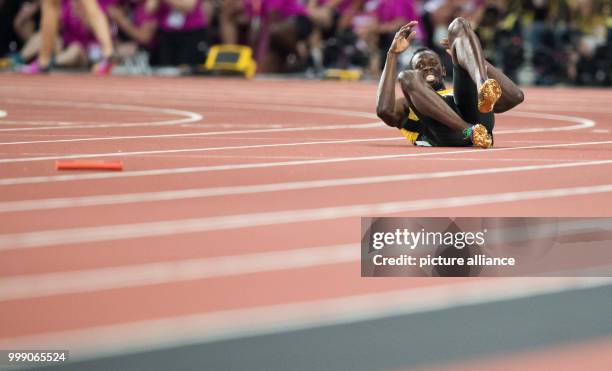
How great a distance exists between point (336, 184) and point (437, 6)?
37.7 feet

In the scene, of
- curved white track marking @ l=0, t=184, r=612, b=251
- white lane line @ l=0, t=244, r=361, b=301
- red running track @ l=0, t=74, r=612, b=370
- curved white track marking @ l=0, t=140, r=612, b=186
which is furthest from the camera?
curved white track marking @ l=0, t=140, r=612, b=186

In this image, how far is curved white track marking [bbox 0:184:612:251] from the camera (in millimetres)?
4465

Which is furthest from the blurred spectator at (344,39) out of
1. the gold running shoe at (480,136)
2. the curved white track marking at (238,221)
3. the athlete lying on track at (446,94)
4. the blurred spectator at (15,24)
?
the curved white track marking at (238,221)

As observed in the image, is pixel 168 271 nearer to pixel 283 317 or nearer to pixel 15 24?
pixel 283 317

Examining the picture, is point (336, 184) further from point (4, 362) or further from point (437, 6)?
point (437, 6)

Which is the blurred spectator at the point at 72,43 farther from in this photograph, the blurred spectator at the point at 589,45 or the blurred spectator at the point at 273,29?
the blurred spectator at the point at 589,45

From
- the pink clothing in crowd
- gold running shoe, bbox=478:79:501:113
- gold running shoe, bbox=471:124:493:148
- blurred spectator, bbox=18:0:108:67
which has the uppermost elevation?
gold running shoe, bbox=478:79:501:113

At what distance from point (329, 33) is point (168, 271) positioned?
1428cm


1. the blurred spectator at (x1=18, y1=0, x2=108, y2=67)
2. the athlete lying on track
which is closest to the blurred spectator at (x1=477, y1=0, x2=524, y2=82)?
the blurred spectator at (x1=18, y1=0, x2=108, y2=67)

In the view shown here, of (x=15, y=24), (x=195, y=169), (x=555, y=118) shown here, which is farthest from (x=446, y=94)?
(x=15, y=24)

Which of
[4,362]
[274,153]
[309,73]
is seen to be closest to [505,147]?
[274,153]

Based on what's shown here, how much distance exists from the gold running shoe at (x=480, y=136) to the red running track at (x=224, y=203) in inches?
2.5

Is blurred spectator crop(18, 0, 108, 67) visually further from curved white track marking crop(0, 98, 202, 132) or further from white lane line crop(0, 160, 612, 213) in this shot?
white lane line crop(0, 160, 612, 213)

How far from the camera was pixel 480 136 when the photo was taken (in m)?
7.28
